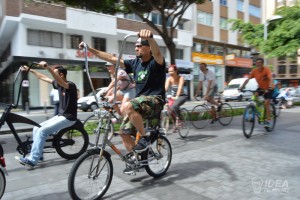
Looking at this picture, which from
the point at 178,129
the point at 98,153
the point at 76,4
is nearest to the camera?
the point at 98,153

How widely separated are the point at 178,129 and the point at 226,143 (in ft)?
3.96

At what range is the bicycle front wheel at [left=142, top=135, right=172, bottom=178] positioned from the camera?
165 inches

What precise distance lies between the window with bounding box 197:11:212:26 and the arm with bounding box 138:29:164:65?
29433 millimetres

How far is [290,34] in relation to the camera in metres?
16.1

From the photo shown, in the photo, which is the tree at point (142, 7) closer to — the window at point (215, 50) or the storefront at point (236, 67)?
the window at point (215, 50)

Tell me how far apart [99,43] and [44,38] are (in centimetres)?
456

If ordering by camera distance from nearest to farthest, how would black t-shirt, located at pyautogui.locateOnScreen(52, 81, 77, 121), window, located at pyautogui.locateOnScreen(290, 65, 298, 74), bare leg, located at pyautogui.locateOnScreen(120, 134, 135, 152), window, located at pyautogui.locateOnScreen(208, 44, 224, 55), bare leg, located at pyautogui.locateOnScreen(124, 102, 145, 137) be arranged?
bare leg, located at pyautogui.locateOnScreen(124, 102, 145, 137) < bare leg, located at pyautogui.locateOnScreen(120, 134, 135, 152) < black t-shirt, located at pyautogui.locateOnScreen(52, 81, 77, 121) < window, located at pyautogui.locateOnScreen(208, 44, 224, 55) < window, located at pyautogui.locateOnScreen(290, 65, 298, 74)

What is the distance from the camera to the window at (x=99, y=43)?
2342 cm

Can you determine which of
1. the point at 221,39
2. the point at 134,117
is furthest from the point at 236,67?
the point at 134,117

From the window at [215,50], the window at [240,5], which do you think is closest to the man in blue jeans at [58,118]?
the window at [215,50]

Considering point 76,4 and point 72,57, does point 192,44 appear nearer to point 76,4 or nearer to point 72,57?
point 72,57

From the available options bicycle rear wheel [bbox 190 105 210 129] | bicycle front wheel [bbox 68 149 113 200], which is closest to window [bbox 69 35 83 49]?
bicycle rear wheel [bbox 190 105 210 129]

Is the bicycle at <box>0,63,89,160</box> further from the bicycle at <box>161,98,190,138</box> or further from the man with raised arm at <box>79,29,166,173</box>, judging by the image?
the bicycle at <box>161,98,190,138</box>

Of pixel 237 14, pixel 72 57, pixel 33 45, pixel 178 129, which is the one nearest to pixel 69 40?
pixel 72 57
